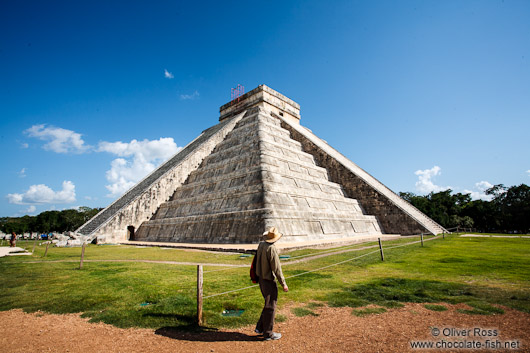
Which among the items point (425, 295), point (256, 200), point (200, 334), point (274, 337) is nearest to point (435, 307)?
point (425, 295)

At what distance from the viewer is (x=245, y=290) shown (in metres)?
5.68

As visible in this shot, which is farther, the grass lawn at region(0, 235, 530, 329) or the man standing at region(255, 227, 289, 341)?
the grass lawn at region(0, 235, 530, 329)

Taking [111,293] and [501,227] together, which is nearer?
[111,293]

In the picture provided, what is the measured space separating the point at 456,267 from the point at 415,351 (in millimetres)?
5257

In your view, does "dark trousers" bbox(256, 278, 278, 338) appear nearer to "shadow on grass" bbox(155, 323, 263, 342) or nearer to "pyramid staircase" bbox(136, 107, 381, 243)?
"shadow on grass" bbox(155, 323, 263, 342)

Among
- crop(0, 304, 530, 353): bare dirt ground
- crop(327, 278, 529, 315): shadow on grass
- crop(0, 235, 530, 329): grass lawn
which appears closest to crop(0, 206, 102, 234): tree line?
crop(0, 235, 530, 329): grass lawn

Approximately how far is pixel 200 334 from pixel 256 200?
9.37 metres

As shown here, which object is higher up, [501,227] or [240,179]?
[240,179]

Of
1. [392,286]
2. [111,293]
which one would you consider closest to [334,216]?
[392,286]

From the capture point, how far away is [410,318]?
4082mm

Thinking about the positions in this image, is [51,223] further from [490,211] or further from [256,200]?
[490,211]

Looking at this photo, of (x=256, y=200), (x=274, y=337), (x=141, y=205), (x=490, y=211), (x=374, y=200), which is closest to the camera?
(x=274, y=337)

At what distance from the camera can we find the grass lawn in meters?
4.50

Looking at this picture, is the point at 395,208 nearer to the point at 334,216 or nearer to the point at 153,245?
the point at 334,216
